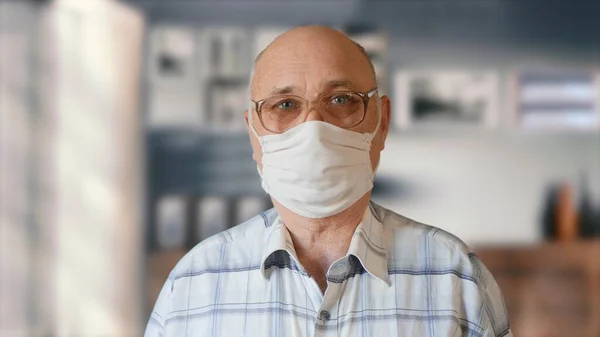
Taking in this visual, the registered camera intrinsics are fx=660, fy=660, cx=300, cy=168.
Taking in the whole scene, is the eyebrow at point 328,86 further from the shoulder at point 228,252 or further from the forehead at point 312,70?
the shoulder at point 228,252

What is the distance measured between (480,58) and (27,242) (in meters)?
1.31

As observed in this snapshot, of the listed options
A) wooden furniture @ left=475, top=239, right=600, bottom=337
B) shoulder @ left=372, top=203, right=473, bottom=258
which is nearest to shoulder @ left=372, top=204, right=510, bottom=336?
shoulder @ left=372, top=203, right=473, bottom=258

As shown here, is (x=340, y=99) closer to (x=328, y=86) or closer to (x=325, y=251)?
(x=328, y=86)

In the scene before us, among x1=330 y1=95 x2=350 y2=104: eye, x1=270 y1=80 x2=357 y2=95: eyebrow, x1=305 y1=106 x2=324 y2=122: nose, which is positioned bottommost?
x1=305 y1=106 x2=324 y2=122: nose

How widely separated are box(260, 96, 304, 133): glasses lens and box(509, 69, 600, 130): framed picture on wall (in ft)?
Result: 3.48

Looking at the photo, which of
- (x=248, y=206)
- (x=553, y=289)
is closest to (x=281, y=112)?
(x=248, y=206)

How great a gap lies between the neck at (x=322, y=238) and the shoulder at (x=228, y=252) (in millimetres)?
64

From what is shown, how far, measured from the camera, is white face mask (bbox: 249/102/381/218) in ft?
2.90

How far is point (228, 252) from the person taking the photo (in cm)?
96

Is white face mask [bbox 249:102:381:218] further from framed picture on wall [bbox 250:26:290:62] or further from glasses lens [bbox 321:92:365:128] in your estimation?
framed picture on wall [bbox 250:26:290:62]

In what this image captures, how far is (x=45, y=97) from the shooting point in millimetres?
1758

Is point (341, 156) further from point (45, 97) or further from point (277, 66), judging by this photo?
point (45, 97)

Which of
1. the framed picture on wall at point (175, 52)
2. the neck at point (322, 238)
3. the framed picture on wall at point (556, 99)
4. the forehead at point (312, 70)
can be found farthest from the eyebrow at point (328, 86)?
the framed picture on wall at point (556, 99)

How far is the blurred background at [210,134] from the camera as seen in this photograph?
1.74m
